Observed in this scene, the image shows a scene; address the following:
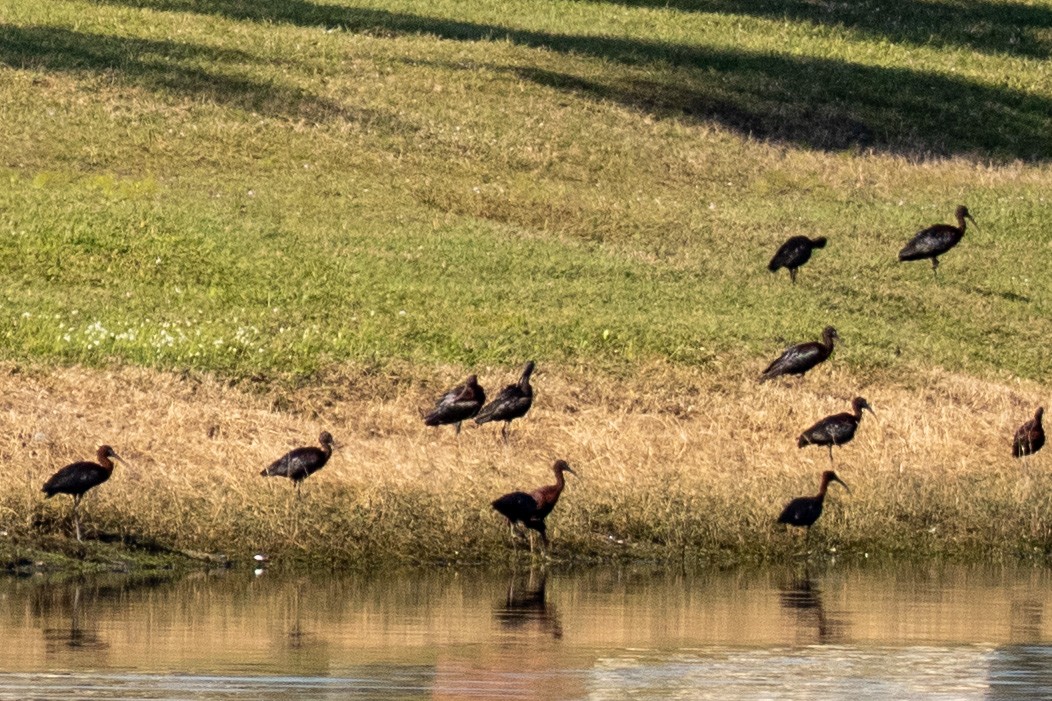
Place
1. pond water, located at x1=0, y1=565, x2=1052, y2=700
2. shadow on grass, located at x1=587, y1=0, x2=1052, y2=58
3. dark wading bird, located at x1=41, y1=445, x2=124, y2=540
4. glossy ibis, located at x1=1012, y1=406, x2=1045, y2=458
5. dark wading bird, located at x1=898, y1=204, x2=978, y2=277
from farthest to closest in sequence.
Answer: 1. shadow on grass, located at x1=587, y1=0, x2=1052, y2=58
2. dark wading bird, located at x1=898, y1=204, x2=978, y2=277
3. glossy ibis, located at x1=1012, y1=406, x2=1045, y2=458
4. dark wading bird, located at x1=41, y1=445, x2=124, y2=540
5. pond water, located at x1=0, y1=565, x2=1052, y2=700

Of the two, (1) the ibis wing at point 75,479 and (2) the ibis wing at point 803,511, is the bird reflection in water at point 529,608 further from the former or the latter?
(1) the ibis wing at point 75,479

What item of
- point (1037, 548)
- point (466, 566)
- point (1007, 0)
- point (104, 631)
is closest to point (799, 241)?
point (1037, 548)

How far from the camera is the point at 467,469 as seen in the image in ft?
73.1

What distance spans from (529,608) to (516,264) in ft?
54.6

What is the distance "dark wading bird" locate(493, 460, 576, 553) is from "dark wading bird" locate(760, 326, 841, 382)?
762 centimetres

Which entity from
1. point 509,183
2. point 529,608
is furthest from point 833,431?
point 509,183

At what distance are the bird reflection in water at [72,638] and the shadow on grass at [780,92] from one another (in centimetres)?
3177

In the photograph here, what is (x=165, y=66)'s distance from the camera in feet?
148

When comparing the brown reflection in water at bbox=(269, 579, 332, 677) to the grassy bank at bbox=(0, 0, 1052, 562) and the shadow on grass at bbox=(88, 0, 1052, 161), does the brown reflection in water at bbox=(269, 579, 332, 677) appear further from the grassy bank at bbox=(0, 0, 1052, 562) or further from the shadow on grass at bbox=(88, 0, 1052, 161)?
the shadow on grass at bbox=(88, 0, 1052, 161)

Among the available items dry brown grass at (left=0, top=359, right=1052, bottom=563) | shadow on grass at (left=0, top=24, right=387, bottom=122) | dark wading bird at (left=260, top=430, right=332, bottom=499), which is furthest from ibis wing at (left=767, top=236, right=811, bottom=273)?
dark wading bird at (left=260, top=430, right=332, bottom=499)

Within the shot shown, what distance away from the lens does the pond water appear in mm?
14672

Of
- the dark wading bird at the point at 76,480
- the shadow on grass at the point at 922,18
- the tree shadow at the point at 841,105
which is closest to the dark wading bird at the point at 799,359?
the dark wading bird at the point at 76,480

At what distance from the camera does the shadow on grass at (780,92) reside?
48094 millimetres

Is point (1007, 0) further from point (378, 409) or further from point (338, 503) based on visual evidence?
point (338, 503)
